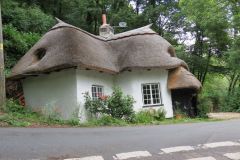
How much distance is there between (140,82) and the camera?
62.8 ft

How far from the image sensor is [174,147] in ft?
26.6

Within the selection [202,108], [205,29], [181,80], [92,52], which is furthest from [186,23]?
[92,52]

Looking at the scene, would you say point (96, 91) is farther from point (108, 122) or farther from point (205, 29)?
point (205, 29)

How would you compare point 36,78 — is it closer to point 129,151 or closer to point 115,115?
point 115,115

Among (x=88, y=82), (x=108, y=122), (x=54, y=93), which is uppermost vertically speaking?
(x=88, y=82)

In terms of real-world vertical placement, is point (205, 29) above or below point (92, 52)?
above

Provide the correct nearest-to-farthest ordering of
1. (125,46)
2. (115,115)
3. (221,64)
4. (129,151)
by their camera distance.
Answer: (129,151), (115,115), (125,46), (221,64)

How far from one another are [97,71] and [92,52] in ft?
3.62

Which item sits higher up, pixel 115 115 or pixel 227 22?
pixel 227 22

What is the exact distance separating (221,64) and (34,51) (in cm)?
2487

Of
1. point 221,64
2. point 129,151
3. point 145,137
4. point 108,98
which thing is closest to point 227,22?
point 221,64

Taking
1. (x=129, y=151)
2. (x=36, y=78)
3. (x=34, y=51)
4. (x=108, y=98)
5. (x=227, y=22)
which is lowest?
(x=129, y=151)

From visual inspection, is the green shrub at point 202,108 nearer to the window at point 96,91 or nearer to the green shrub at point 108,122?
the window at point 96,91

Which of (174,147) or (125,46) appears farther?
(125,46)
